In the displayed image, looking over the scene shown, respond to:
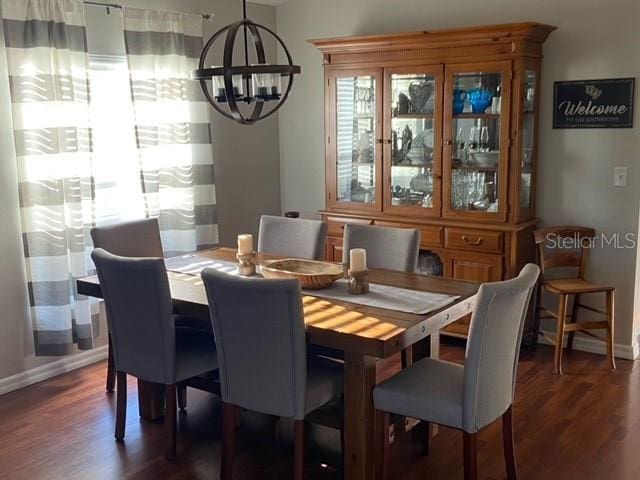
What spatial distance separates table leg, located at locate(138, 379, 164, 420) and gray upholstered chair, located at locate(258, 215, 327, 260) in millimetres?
1070

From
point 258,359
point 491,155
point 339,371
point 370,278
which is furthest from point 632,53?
point 258,359

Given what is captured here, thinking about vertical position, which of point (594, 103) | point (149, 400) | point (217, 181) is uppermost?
point (594, 103)

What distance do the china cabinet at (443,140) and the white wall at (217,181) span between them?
0.74 metres

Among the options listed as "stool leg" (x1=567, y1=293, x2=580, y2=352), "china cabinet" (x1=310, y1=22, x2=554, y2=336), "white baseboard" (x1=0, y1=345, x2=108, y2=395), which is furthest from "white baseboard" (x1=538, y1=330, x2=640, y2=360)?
"white baseboard" (x1=0, y1=345, x2=108, y2=395)

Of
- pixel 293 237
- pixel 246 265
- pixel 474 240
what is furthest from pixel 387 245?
pixel 474 240

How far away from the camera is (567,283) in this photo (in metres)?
4.26

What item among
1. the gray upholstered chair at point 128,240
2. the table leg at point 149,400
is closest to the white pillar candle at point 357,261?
the table leg at point 149,400

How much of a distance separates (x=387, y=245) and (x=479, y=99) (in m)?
1.30

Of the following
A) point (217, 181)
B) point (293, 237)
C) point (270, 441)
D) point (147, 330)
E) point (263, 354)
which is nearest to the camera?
point (263, 354)

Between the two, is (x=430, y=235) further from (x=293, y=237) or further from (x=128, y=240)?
(x=128, y=240)

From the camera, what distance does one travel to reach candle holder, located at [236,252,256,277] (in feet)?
11.3

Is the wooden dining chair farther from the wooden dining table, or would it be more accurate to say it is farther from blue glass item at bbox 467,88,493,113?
the wooden dining table

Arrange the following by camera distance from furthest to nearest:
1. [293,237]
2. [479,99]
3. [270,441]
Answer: [479,99] → [293,237] → [270,441]

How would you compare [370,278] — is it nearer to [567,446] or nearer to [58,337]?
[567,446]
